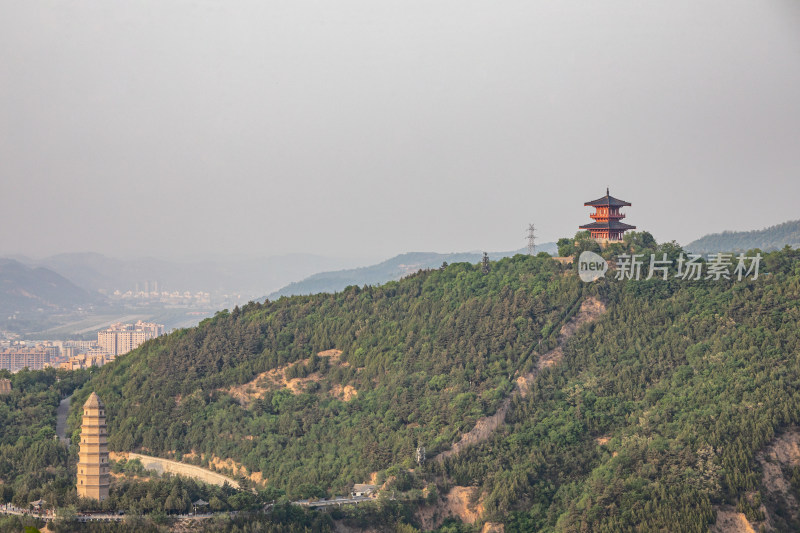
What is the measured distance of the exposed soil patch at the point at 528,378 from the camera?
5512cm

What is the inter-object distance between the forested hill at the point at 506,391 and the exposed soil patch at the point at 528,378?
27 centimetres

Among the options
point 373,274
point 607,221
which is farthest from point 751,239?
point 373,274

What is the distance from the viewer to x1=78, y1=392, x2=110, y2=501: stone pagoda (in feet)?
159

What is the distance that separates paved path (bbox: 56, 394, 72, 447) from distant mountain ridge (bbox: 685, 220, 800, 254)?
5580 centimetres

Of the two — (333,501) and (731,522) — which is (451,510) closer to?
(333,501)

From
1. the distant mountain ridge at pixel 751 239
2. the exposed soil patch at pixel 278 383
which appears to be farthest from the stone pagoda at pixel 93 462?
the distant mountain ridge at pixel 751 239

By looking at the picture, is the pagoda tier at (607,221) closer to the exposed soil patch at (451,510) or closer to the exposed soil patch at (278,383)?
the exposed soil patch at (278,383)

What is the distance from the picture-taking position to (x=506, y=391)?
190ft

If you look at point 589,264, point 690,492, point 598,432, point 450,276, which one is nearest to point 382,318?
point 450,276

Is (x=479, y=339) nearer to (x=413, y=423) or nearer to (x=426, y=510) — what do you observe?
(x=413, y=423)

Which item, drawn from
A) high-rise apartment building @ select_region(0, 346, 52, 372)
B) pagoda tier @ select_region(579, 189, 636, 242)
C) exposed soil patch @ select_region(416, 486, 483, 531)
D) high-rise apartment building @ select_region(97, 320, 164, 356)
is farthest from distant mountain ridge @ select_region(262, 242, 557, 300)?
exposed soil patch @ select_region(416, 486, 483, 531)

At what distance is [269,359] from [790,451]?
26.9 metres

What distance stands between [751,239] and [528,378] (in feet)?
195

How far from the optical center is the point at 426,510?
169ft
